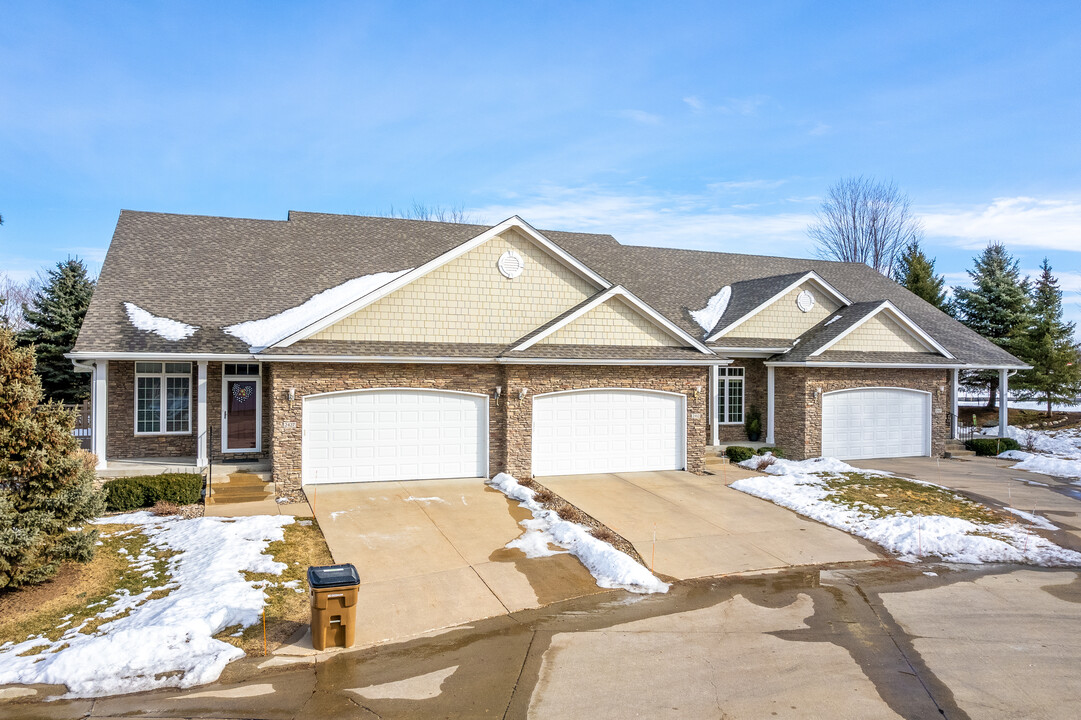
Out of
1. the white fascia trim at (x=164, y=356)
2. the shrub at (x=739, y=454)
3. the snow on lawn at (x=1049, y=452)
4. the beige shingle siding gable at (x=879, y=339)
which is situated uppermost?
the beige shingle siding gable at (x=879, y=339)

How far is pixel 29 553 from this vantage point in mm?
8445

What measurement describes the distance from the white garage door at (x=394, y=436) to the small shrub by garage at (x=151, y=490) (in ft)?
7.49

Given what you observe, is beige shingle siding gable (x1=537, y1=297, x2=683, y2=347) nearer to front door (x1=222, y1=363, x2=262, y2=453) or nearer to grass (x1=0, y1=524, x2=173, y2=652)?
front door (x1=222, y1=363, x2=262, y2=453)

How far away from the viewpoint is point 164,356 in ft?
49.0

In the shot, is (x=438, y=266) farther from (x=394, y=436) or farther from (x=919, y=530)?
(x=919, y=530)

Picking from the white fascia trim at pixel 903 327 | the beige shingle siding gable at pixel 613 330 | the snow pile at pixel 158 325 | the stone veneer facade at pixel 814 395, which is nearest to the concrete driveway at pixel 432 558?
the beige shingle siding gable at pixel 613 330

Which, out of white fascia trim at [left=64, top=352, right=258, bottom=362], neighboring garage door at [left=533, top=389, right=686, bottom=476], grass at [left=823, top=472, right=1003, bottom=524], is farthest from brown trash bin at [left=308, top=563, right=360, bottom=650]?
grass at [left=823, top=472, right=1003, bottom=524]

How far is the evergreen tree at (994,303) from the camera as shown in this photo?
105 ft

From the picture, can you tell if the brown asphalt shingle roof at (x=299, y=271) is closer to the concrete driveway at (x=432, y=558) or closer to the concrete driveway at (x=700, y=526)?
the concrete driveway at (x=432, y=558)

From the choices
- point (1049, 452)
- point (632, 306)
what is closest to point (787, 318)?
point (632, 306)

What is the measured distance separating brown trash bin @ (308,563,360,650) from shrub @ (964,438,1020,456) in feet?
72.6

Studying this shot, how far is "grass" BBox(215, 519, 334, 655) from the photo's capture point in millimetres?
7512

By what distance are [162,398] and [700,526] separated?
13.2 m

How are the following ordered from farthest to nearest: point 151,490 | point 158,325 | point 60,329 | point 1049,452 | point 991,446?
point 60,329 → point 1049,452 → point 991,446 → point 158,325 → point 151,490
